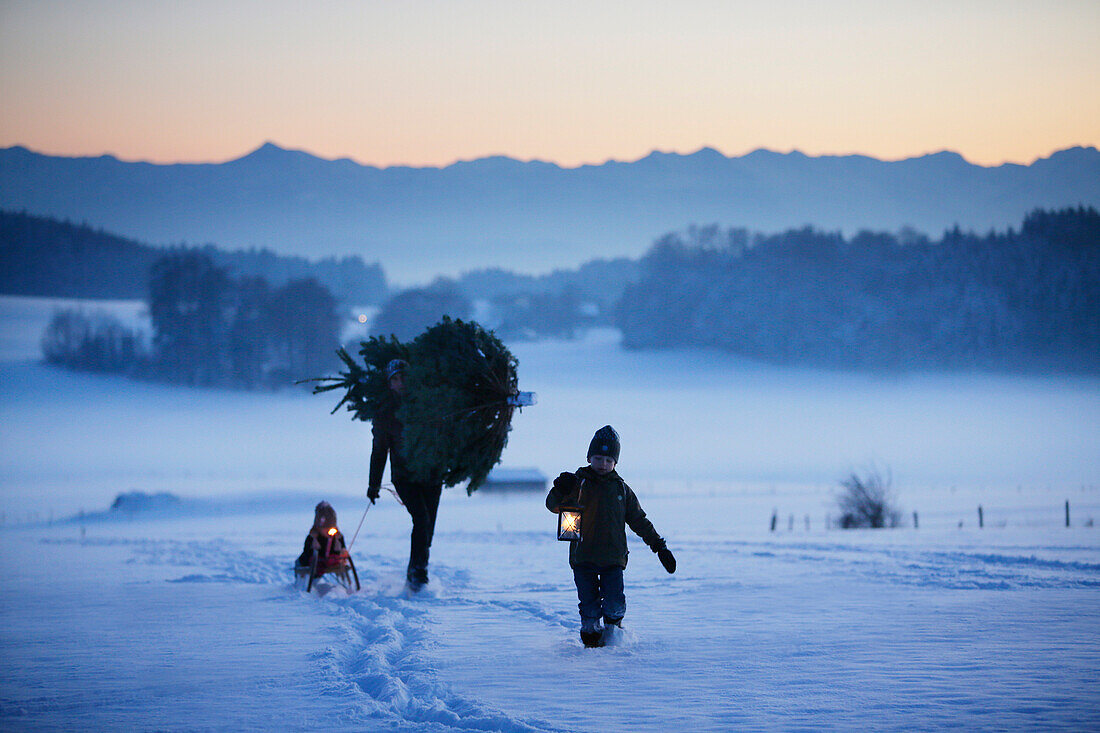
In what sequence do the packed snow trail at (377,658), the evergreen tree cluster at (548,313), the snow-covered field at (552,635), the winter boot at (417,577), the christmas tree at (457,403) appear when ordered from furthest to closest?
the evergreen tree cluster at (548,313), the winter boot at (417,577), the christmas tree at (457,403), the snow-covered field at (552,635), the packed snow trail at (377,658)

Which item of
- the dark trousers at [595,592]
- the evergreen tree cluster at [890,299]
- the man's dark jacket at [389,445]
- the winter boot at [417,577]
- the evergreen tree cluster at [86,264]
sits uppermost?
the evergreen tree cluster at [86,264]

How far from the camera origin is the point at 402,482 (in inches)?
426

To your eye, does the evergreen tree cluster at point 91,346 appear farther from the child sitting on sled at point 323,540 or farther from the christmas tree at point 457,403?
the christmas tree at point 457,403

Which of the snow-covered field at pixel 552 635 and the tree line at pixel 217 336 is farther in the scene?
the tree line at pixel 217 336

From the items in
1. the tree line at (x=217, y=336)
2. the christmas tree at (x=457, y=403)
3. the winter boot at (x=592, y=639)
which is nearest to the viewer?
the winter boot at (x=592, y=639)

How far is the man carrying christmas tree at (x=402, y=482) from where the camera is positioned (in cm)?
1080

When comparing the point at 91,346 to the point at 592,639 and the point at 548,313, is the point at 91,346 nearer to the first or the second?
the point at 548,313

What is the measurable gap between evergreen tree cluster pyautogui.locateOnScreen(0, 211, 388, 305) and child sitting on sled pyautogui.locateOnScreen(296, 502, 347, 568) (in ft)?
398

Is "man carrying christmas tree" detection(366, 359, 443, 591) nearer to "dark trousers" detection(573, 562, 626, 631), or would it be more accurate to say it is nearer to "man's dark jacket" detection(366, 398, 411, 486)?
"man's dark jacket" detection(366, 398, 411, 486)

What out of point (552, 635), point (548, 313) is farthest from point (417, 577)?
point (548, 313)

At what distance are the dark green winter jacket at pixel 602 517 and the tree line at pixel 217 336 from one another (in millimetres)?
85790

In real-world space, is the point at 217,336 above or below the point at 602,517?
above

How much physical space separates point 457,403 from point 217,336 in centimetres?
9024

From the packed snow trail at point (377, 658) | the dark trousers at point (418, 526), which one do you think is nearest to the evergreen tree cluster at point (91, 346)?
the packed snow trail at point (377, 658)
